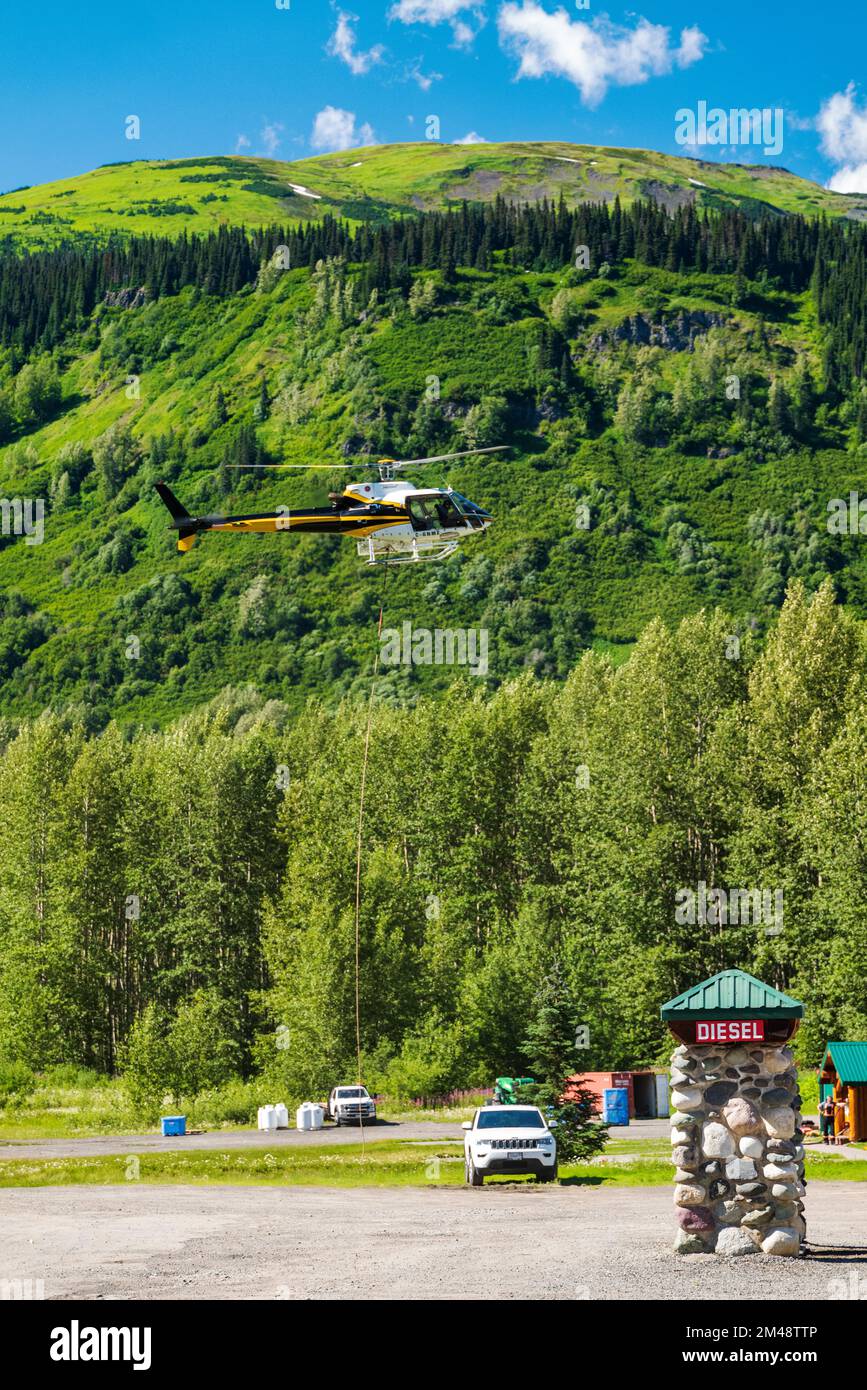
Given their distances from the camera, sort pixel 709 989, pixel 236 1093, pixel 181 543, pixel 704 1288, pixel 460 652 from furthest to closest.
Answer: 1. pixel 460 652
2. pixel 236 1093
3. pixel 181 543
4. pixel 709 989
5. pixel 704 1288

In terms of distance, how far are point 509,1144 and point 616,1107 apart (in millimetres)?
17785

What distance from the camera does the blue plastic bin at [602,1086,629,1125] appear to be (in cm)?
5162

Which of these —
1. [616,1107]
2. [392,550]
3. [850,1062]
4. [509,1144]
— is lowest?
[616,1107]

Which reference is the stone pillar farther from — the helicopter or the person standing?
the helicopter

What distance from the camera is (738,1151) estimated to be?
67.7 feet

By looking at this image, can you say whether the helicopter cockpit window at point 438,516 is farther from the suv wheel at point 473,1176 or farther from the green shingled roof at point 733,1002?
the green shingled roof at point 733,1002

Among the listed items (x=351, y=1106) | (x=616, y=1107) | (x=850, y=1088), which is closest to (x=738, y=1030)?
(x=850, y=1088)

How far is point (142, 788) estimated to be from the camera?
264 ft

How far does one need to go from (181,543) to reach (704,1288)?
3263 centimetres

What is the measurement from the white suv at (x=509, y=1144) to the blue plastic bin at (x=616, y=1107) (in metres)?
16.4

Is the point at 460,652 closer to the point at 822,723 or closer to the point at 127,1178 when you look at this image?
the point at 822,723

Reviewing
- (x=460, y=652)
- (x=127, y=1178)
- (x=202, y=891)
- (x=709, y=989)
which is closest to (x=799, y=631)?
(x=202, y=891)

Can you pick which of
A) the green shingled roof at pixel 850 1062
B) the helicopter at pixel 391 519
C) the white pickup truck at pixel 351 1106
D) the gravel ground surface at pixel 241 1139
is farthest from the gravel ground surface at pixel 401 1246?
the white pickup truck at pixel 351 1106

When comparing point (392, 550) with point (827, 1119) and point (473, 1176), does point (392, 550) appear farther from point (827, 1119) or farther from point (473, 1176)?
point (827, 1119)
